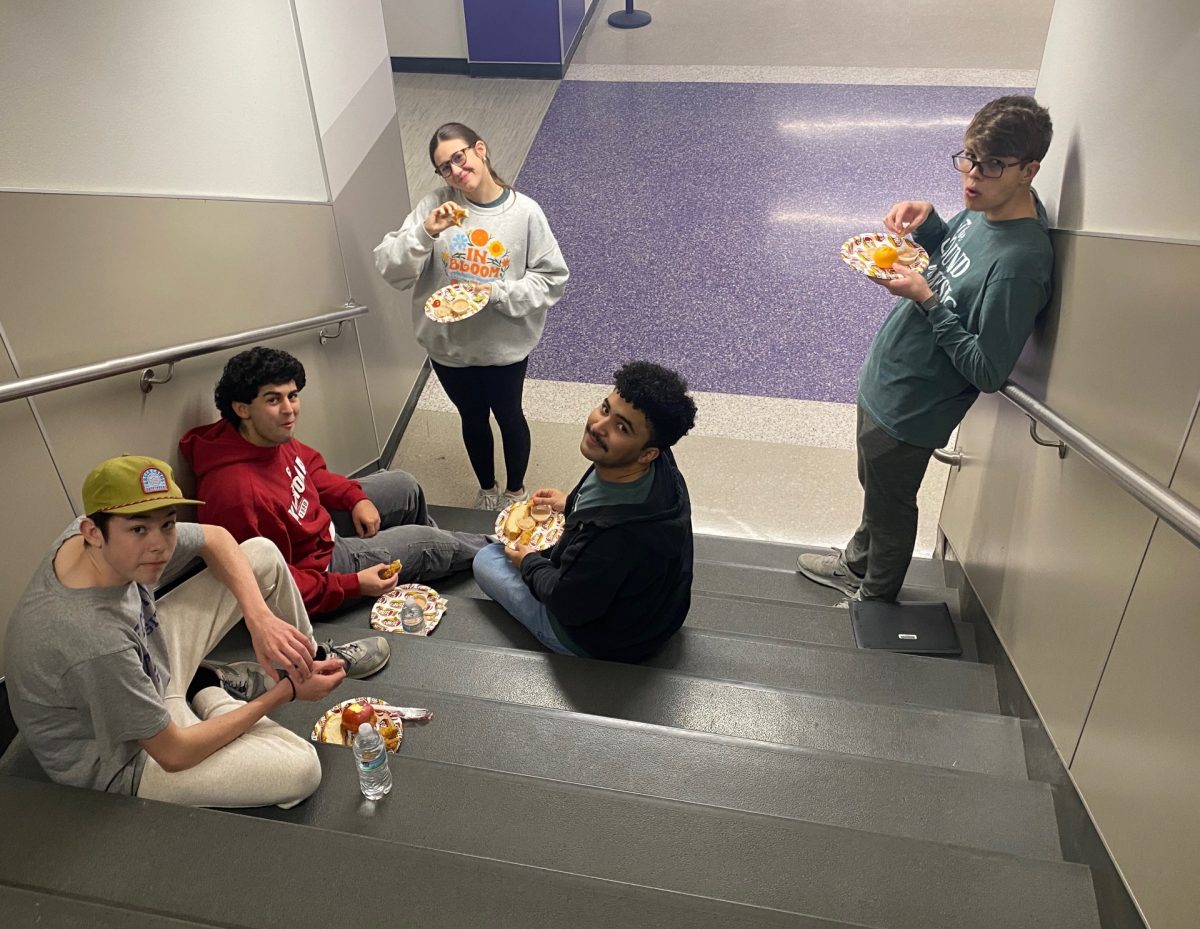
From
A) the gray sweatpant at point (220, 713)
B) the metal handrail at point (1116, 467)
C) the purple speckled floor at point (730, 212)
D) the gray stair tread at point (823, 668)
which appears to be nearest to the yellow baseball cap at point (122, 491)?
the gray sweatpant at point (220, 713)

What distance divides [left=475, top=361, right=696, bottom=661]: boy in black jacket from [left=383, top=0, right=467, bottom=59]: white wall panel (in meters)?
6.40

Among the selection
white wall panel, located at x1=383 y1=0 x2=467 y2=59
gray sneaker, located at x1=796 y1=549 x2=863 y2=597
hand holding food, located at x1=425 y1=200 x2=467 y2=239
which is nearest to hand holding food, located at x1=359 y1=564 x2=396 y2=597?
hand holding food, located at x1=425 y1=200 x2=467 y2=239

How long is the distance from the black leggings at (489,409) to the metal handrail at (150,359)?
1.62ft

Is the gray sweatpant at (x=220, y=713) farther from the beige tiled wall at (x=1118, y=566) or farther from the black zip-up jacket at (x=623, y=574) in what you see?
the beige tiled wall at (x=1118, y=566)

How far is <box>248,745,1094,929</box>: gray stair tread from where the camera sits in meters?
1.95

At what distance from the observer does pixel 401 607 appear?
10.5ft

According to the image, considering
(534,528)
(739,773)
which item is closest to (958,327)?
(739,773)

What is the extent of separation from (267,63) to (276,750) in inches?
94.6

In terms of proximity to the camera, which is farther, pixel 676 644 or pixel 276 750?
pixel 676 644

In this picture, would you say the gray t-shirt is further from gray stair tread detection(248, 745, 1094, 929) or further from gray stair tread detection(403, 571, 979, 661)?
gray stair tread detection(403, 571, 979, 661)

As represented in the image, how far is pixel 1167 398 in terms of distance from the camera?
204 centimetres

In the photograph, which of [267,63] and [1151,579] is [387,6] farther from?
[1151,579]

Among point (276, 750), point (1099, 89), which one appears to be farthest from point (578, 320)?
point (276, 750)

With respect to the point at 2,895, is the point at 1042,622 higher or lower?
lower
